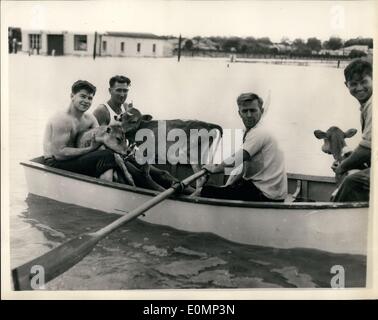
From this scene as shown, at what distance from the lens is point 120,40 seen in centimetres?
352

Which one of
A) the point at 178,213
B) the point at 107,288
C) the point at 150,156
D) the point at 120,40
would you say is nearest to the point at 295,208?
the point at 178,213

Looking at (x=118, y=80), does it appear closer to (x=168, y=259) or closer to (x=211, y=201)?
(x=211, y=201)

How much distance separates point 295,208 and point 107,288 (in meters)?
1.28

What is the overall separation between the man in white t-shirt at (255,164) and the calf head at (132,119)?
0.53 metres

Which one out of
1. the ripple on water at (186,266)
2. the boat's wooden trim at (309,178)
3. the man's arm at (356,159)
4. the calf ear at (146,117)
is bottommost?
the ripple on water at (186,266)

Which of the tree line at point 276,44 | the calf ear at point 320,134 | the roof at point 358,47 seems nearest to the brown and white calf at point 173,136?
the tree line at point 276,44

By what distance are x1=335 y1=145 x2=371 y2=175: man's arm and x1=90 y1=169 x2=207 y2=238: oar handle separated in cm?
88

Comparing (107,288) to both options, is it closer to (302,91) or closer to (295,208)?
(295,208)

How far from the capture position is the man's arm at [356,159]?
354 centimetres

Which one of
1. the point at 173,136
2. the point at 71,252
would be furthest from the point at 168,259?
→ the point at 173,136

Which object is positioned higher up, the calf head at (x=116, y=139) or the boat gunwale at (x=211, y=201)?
the calf head at (x=116, y=139)

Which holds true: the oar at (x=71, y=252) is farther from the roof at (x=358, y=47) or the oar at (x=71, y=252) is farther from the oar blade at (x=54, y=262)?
the roof at (x=358, y=47)

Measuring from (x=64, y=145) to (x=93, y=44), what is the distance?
2.18 feet

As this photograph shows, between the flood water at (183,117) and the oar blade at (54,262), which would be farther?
the flood water at (183,117)
